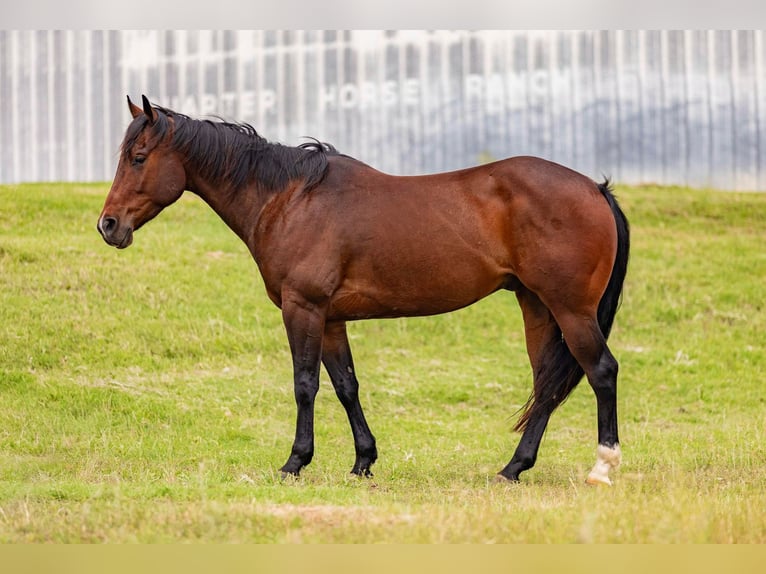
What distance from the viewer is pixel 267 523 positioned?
4789mm

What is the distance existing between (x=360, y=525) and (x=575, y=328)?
2.43m

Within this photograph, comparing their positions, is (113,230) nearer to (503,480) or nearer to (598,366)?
(503,480)

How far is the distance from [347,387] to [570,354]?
1.58 meters

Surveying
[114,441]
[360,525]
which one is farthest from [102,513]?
[114,441]

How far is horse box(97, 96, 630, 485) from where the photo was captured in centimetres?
659

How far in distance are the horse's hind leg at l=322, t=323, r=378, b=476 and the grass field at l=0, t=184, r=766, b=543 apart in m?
0.22

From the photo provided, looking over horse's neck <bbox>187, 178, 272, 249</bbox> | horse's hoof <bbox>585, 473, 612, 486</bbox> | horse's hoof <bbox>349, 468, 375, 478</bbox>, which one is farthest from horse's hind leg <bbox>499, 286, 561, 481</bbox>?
horse's neck <bbox>187, 178, 272, 249</bbox>

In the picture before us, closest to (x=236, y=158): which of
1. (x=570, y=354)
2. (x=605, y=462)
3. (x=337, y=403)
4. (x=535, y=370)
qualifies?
(x=535, y=370)

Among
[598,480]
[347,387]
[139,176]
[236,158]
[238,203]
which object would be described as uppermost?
[236,158]

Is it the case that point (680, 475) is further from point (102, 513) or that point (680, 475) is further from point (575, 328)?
point (102, 513)

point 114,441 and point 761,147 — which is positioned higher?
point 761,147

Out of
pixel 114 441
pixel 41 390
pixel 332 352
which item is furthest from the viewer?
pixel 41 390

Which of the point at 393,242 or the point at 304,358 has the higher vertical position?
the point at 393,242

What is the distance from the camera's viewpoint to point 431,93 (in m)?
16.9
